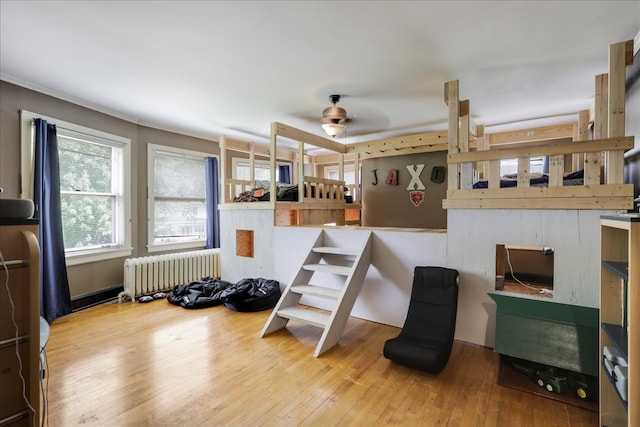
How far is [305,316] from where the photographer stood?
9.81 ft

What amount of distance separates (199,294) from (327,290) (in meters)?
2.02

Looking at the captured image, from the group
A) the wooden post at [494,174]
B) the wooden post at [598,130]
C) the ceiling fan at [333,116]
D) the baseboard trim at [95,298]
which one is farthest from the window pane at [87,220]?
the wooden post at [598,130]

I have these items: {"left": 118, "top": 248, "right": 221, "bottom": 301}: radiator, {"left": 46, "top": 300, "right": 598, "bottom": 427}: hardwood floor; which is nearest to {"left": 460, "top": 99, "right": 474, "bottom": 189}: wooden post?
{"left": 46, "top": 300, "right": 598, "bottom": 427}: hardwood floor

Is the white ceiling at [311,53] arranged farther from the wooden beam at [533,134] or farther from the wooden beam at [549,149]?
the wooden beam at [549,149]

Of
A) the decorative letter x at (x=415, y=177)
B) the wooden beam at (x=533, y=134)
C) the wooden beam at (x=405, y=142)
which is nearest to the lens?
the wooden beam at (x=533, y=134)

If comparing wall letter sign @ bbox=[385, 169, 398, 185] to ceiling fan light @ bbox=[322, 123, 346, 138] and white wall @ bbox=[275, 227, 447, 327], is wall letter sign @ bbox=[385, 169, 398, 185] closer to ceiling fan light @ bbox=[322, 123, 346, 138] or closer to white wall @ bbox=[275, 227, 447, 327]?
ceiling fan light @ bbox=[322, 123, 346, 138]

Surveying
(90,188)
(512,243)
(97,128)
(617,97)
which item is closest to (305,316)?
(512,243)

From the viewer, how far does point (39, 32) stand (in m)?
2.33

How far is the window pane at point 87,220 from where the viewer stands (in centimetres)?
384

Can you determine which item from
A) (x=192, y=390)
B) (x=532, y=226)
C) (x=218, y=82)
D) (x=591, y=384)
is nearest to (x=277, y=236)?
(x=218, y=82)

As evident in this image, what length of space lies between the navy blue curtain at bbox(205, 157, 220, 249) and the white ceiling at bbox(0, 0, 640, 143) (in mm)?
1425

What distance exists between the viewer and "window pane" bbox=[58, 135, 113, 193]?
3.78 meters

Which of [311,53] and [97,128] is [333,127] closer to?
[311,53]

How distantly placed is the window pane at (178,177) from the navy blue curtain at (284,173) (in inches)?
71.1
